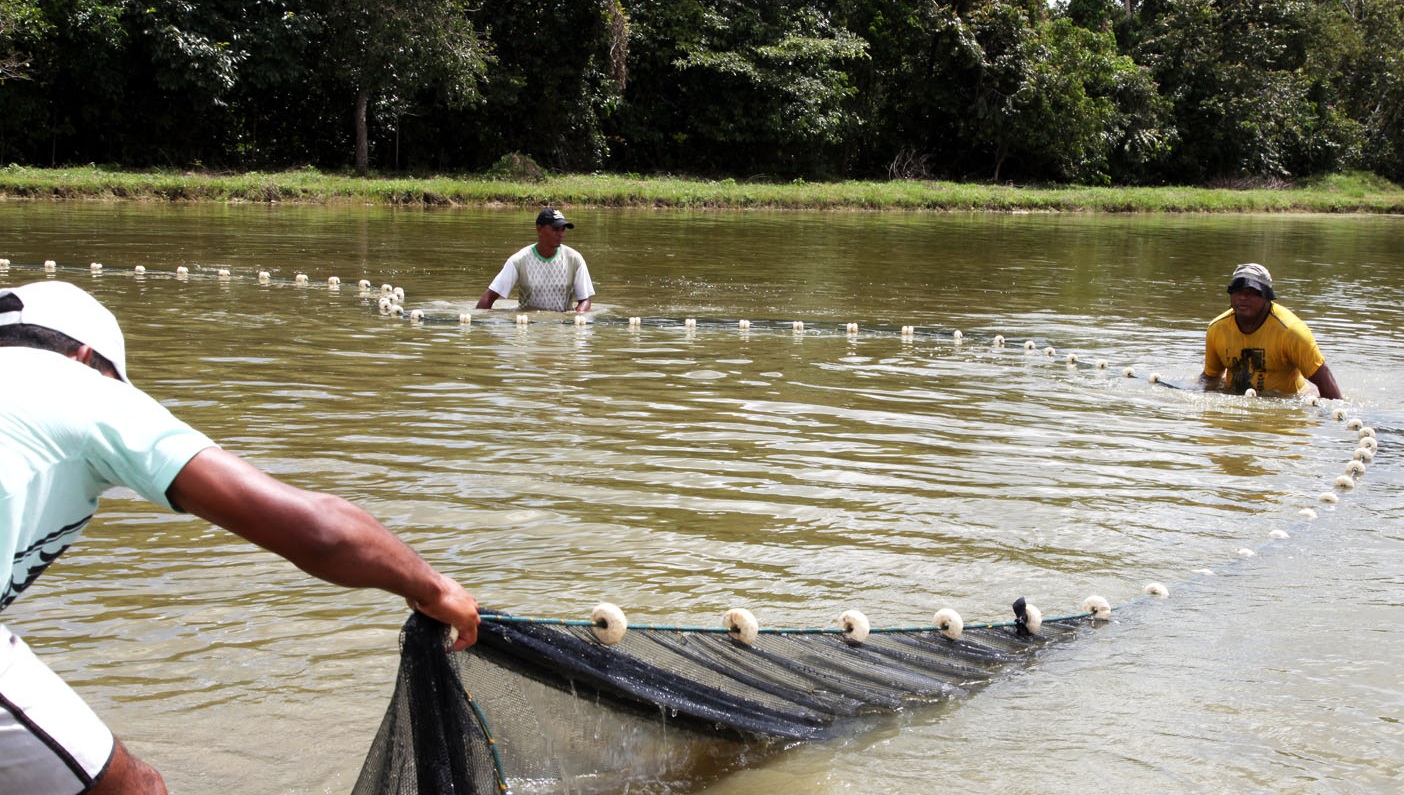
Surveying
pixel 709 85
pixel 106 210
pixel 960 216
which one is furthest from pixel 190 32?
pixel 960 216

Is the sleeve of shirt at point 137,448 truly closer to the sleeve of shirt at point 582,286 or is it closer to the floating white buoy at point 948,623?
the floating white buoy at point 948,623

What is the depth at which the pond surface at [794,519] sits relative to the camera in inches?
154

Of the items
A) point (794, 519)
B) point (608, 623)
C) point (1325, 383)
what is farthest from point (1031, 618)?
point (1325, 383)

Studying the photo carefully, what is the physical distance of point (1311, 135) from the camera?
154 ft

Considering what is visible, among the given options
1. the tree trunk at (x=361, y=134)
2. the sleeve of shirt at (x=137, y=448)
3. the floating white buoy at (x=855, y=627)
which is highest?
the tree trunk at (x=361, y=134)

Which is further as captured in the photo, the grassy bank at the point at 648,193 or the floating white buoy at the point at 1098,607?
the grassy bank at the point at 648,193

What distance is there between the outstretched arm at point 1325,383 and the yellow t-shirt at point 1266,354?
36 mm

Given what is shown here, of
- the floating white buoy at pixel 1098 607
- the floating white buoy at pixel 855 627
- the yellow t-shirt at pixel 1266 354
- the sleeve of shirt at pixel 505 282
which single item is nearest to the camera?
the floating white buoy at pixel 855 627

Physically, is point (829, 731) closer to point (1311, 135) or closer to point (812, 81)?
point (812, 81)

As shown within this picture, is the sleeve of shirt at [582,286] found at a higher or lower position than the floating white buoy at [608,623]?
higher

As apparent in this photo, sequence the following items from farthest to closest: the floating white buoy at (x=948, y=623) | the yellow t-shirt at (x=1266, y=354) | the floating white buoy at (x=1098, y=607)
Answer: the yellow t-shirt at (x=1266, y=354)
the floating white buoy at (x=1098, y=607)
the floating white buoy at (x=948, y=623)

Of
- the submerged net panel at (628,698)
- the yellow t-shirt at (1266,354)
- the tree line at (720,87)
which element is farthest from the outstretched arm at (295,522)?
the tree line at (720,87)

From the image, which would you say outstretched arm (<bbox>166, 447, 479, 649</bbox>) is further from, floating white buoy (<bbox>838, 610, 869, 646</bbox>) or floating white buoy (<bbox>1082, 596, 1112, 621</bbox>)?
floating white buoy (<bbox>1082, 596, 1112, 621</bbox>)

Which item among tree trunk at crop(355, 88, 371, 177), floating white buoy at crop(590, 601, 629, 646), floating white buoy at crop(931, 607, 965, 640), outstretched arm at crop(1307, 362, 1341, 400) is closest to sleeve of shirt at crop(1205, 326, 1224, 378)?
outstretched arm at crop(1307, 362, 1341, 400)
